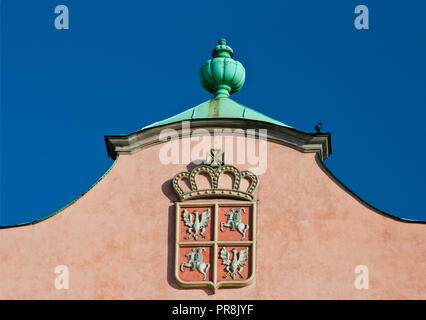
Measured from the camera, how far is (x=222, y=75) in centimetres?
2530

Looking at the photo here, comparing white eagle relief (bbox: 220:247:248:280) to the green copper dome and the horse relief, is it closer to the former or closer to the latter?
the horse relief

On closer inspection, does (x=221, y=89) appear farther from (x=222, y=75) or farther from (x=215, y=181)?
(x=215, y=181)

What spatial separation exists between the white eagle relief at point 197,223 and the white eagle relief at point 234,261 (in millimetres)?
396

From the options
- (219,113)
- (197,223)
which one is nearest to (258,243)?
(197,223)

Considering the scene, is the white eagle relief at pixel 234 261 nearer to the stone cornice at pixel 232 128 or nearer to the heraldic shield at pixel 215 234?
the heraldic shield at pixel 215 234

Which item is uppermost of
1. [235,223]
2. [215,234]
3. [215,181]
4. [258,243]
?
[215,181]

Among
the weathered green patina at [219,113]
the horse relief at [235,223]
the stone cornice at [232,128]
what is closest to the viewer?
the horse relief at [235,223]

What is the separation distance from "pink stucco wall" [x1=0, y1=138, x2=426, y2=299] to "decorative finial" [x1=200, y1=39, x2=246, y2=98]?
1.99 meters

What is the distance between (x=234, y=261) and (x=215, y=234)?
461 mm

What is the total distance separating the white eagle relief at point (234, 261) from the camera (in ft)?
74.8

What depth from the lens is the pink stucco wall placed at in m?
22.7

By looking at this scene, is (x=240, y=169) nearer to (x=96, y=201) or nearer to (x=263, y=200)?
(x=263, y=200)

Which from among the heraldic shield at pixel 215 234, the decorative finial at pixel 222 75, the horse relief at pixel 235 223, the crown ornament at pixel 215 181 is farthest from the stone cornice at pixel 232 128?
the decorative finial at pixel 222 75
